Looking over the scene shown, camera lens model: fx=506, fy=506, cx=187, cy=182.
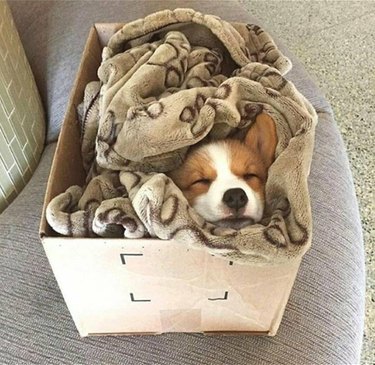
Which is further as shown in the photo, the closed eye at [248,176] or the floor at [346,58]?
the floor at [346,58]

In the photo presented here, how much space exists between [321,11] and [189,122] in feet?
5.19

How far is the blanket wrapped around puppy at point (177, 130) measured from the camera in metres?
0.58

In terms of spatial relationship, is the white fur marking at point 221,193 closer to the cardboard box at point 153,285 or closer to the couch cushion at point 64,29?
the cardboard box at point 153,285

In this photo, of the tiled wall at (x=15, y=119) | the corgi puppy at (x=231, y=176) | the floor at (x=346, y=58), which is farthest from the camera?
the floor at (x=346, y=58)

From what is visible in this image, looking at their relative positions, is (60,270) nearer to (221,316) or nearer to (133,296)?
(133,296)

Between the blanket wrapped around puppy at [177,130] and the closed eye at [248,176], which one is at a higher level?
the blanket wrapped around puppy at [177,130]

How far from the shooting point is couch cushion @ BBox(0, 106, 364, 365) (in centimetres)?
69

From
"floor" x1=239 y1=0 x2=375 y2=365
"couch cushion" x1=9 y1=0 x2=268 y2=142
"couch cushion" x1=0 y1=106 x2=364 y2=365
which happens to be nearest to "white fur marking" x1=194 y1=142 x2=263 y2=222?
"couch cushion" x1=0 y1=106 x2=364 y2=365

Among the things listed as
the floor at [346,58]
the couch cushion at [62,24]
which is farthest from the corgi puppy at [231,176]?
the floor at [346,58]

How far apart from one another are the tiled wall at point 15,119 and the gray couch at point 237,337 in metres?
0.02

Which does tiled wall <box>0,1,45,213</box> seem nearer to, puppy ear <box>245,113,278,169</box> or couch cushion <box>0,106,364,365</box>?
couch cushion <box>0,106,364,365</box>

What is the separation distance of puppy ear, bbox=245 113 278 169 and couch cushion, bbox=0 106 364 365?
186 mm

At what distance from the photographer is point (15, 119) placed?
88 centimetres

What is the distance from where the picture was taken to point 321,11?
2.03 m
